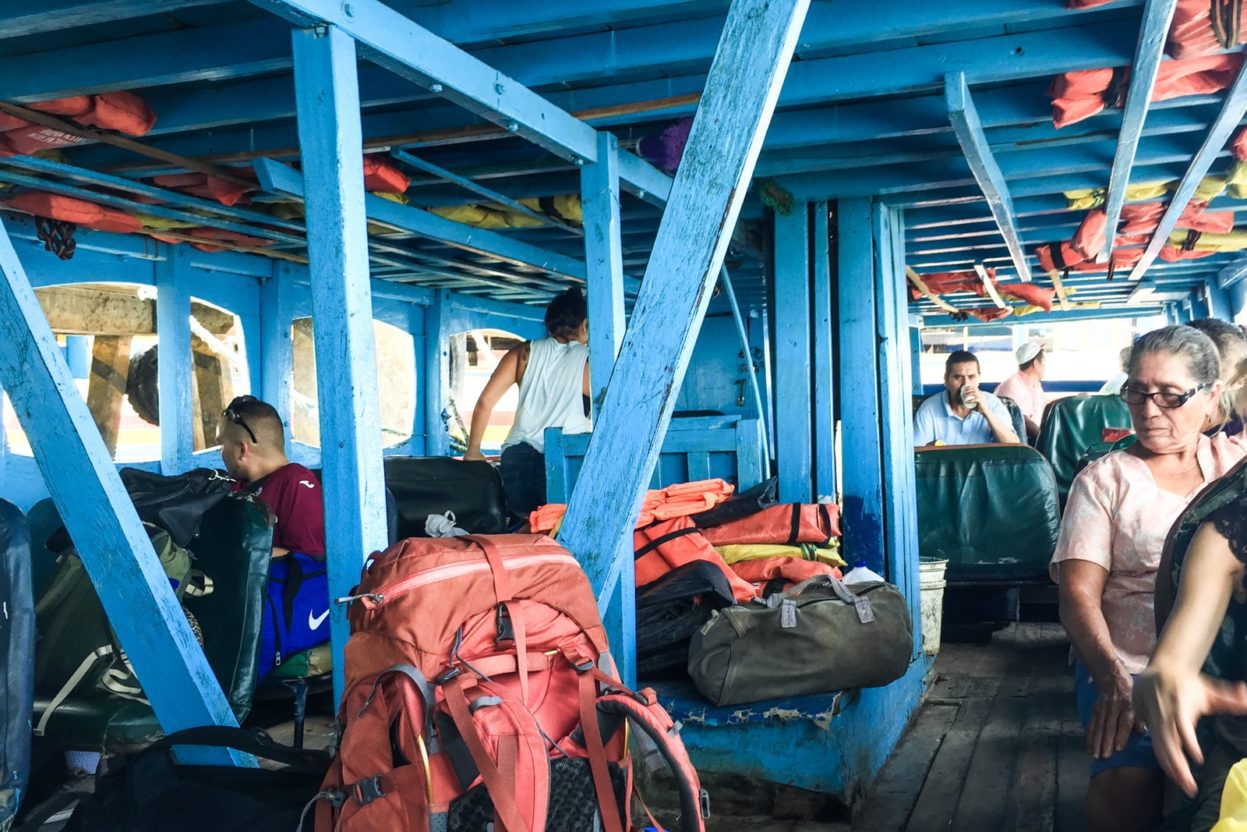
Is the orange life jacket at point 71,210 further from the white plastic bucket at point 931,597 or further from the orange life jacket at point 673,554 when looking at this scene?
the white plastic bucket at point 931,597

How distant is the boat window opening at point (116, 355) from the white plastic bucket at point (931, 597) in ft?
18.8

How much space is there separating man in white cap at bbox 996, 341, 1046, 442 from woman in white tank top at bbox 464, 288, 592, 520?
5234 mm

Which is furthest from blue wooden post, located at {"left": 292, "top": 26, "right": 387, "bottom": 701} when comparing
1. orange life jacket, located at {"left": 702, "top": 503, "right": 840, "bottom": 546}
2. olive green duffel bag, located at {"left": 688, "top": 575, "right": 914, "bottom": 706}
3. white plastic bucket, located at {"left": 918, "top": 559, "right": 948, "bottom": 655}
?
white plastic bucket, located at {"left": 918, "top": 559, "right": 948, "bottom": 655}

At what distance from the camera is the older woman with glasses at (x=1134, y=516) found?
102 inches

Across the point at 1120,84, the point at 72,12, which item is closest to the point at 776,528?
the point at 1120,84

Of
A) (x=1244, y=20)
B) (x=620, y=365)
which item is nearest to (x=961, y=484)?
(x=1244, y=20)

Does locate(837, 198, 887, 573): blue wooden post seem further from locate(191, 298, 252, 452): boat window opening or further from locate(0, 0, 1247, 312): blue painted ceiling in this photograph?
locate(191, 298, 252, 452): boat window opening

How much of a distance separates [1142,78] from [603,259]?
7.11ft

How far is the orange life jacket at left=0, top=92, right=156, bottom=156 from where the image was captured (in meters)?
4.19

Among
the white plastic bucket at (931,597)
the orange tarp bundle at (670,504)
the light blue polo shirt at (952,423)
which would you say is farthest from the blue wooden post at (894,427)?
the light blue polo shirt at (952,423)

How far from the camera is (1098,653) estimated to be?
2.55 metres

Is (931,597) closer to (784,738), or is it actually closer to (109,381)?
(784,738)

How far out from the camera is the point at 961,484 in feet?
21.5

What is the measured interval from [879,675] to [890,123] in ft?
7.83
